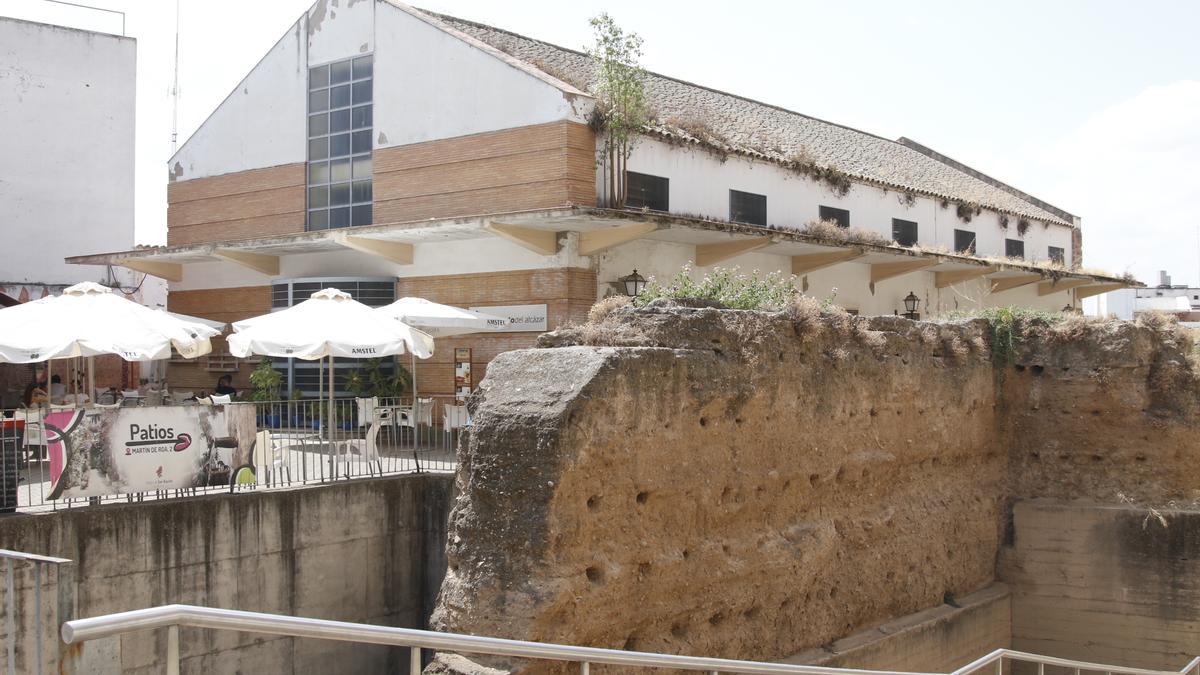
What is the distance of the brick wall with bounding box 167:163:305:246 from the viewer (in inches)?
894

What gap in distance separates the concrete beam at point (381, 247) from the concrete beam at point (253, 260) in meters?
2.62

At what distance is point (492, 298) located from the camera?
765 inches

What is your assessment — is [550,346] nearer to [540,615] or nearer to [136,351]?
[540,615]

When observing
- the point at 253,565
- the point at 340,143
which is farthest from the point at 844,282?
the point at 253,565

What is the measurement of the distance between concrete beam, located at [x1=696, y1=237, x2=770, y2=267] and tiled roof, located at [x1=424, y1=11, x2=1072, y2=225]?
2.14 meters

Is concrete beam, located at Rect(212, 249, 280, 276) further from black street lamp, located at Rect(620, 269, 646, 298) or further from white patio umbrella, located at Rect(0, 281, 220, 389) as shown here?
black street lamp, located at Rect(620, 269, 646, 298)

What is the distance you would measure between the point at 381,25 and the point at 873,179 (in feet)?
37.4

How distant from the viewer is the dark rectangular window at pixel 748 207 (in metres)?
21.5

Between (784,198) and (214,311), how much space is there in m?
12.3

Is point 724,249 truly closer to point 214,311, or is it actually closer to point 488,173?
point 488,173

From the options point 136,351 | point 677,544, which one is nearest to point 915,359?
point 677,544

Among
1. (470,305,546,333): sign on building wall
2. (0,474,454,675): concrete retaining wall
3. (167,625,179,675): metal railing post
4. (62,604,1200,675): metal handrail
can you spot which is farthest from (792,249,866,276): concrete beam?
(167,625,179,675): metal railing post

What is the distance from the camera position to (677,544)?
9898mm

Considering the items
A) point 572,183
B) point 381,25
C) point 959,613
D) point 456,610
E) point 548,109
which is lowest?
point 959,613
